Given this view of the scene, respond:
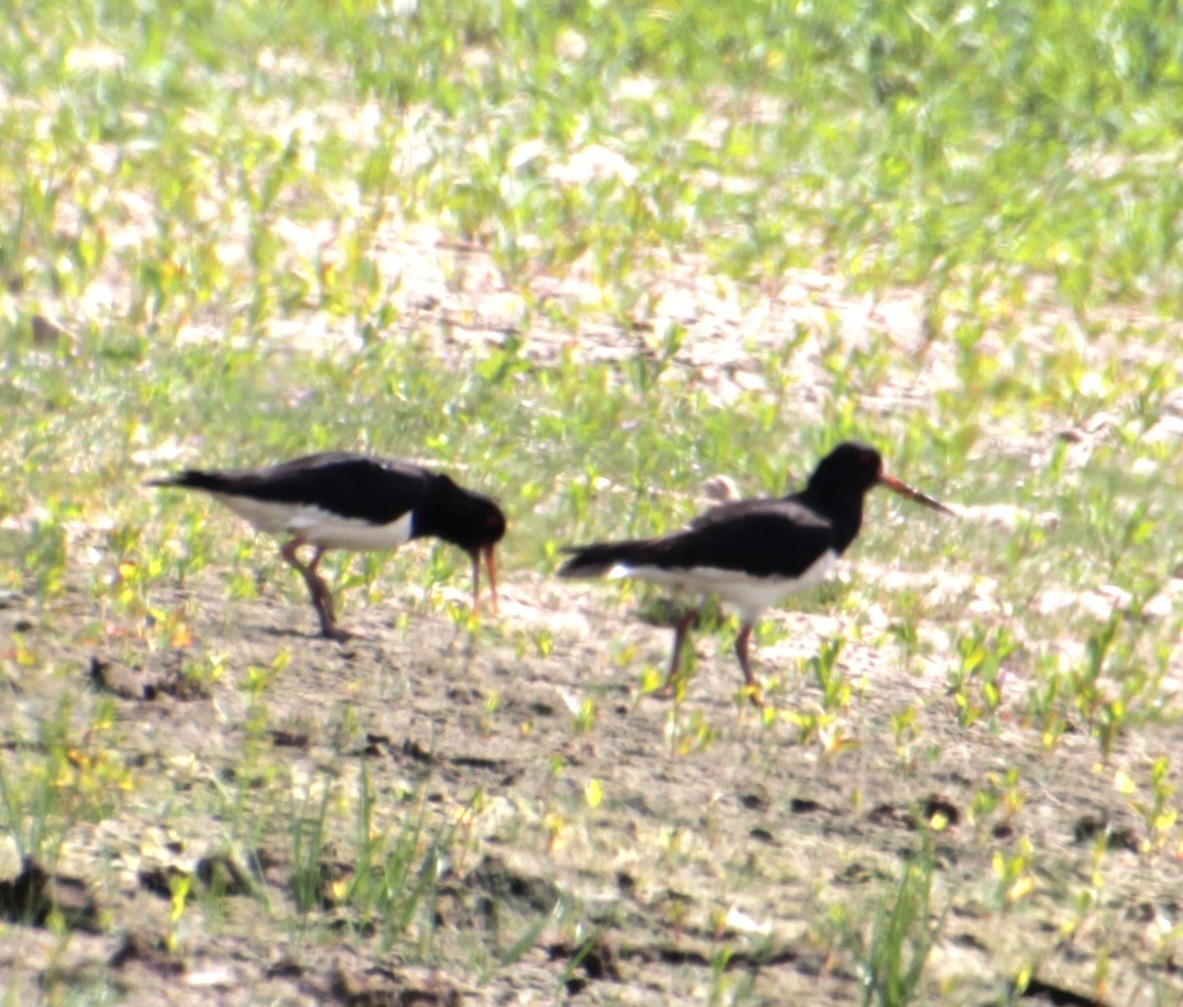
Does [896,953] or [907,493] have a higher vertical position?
[907,493]

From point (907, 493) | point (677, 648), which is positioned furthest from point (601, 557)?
point (907, 493)

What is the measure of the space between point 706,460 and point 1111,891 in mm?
3793

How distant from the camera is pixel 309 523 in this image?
736cm

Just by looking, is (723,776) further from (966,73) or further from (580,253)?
(966,73)

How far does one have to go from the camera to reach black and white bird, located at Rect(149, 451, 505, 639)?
23.8ft

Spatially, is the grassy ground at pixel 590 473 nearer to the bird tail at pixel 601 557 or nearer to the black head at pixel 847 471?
the bird tail at pixel 601 557

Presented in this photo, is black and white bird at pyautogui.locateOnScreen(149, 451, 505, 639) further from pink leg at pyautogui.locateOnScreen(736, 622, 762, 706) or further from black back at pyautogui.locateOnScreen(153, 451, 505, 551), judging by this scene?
pink leg at pyautogui.locateOnScreen(736, 622, 762, 706)

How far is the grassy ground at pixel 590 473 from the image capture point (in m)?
5.13

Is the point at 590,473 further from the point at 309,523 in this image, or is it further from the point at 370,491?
the point at 309,523

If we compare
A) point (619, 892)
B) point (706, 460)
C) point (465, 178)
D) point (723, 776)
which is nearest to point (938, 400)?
point (706, 460)

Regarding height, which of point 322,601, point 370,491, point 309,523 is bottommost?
point 322,601

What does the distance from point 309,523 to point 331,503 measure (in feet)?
0.38

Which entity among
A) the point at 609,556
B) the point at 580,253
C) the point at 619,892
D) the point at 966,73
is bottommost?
the point at 619,892

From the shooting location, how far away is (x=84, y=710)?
19.0 feet
